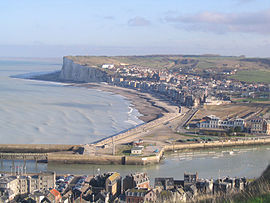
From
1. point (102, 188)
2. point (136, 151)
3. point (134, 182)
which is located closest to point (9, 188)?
point (102, 188)

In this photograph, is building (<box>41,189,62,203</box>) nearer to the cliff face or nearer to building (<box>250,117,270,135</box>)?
building (<box>250,117,270,135</box>)

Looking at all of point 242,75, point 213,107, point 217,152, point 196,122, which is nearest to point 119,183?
point 217,152

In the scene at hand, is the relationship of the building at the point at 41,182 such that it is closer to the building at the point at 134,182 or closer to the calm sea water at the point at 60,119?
the building at the point at 134,182

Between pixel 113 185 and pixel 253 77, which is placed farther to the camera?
pixel 253 77

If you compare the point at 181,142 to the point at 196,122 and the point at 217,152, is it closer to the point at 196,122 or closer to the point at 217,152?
the point at 217,152

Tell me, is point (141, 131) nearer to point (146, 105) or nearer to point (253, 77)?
point (146, 105)
